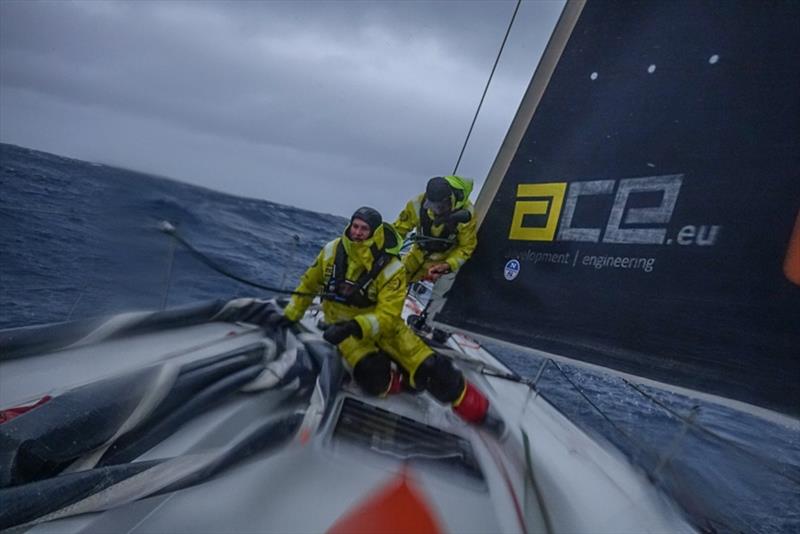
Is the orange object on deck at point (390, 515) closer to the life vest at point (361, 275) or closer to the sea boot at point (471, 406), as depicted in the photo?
the sea boot at point (471, 406)

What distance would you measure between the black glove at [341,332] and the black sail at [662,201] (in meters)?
0.60

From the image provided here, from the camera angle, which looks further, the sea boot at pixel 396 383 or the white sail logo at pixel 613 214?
the sea boot at pixel 396 383

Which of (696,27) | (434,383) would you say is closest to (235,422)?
(434,383)

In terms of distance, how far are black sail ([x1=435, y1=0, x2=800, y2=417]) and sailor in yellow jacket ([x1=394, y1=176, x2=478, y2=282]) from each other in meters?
0.28

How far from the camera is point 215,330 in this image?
8.80 feet

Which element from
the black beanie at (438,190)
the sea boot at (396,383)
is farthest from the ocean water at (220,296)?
the black beanie at (438,190)

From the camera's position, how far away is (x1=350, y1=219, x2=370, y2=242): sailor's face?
8.04 ft

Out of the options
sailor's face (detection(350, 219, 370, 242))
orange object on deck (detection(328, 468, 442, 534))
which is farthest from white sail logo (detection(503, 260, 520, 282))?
orange object on deck (detection(328, 468, 442, 534))

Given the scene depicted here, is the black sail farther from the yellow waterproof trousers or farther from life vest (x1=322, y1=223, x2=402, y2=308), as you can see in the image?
life vest (x1=322, y1=223, x2=402, y2=308)

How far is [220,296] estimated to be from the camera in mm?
5336

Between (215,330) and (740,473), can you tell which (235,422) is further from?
(740,473)

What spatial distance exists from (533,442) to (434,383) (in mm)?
512

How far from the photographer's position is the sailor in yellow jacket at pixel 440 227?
235 cm

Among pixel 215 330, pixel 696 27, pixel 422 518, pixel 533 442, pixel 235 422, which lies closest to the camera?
pixel 422 518
